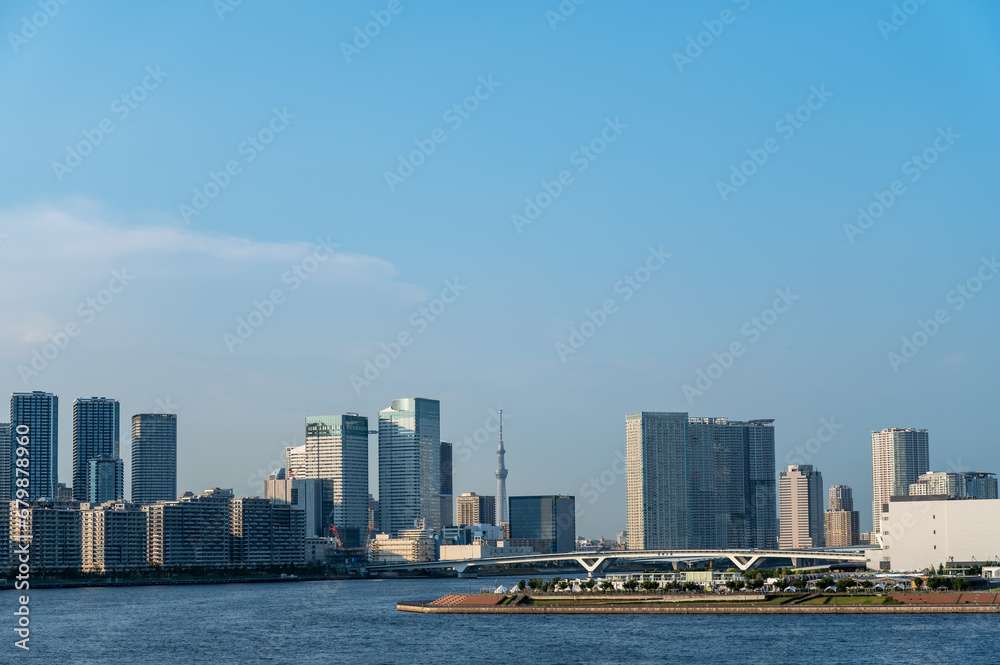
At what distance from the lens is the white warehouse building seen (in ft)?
483

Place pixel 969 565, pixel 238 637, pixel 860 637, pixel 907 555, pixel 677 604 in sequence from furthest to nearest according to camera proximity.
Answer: pixel 907 555 → pixel 969 565 → pixel 677 604 → pixel 238 637 → pixel 860 637

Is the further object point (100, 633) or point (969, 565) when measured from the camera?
point (969, 565)

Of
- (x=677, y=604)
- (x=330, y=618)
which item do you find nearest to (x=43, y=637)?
(x=330, y=618)

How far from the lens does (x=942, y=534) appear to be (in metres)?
148

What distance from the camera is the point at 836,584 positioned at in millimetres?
112125

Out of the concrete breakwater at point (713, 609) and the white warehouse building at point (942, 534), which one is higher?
the white warehouse building at point (942, 534)

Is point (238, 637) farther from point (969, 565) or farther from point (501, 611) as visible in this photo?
point (969, 565)

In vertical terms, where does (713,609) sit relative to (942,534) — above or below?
below

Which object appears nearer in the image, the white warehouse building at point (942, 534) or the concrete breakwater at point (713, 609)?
the concrete breakwater at point (713, 609)

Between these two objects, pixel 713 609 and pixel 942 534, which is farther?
pixel 942 534

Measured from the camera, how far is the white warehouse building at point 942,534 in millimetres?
147250

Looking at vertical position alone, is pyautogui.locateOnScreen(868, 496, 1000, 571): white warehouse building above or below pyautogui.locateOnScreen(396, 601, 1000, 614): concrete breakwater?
above

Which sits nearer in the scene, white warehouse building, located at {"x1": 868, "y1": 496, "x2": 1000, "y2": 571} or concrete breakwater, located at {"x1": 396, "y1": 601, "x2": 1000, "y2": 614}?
concrete breakwater, located at {"x1": 396, "y1": 601, "x2": 1000, "y2": 614}

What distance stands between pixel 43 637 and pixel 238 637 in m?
14.2
